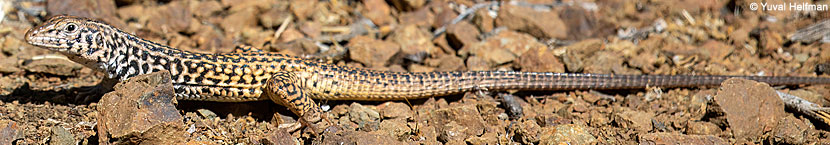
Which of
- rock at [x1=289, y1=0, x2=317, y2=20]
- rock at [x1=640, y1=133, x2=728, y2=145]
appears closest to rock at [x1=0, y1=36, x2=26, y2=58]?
rock at [x1=289, y1=0, x2=317, y2=20]

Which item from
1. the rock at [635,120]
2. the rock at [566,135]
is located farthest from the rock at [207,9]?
the rock at [635,120]

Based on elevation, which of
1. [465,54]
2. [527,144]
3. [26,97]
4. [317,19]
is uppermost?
[317,19]

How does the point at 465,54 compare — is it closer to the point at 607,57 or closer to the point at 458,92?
the point at 458,92

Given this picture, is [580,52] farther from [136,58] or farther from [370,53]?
[136,58]

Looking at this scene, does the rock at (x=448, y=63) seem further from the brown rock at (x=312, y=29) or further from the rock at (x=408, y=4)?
the brown rock at (x=312, y=29)

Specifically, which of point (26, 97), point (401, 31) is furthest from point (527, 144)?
point (26, 97)
